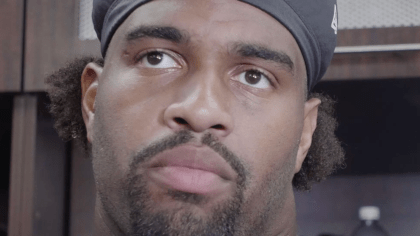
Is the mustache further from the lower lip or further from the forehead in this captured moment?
the forehead

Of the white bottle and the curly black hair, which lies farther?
the white bottle

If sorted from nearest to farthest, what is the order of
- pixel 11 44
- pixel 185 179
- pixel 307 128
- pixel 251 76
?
pixel 185 179, pixel 251 76, pixel 307 128, pixel 11 44

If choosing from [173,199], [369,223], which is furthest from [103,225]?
[369,223]

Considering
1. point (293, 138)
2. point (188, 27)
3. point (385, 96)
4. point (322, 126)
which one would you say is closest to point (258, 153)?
point (293, 138)

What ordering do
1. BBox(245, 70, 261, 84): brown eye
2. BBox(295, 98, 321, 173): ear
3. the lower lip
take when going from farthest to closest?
BBox(295, 98, 321, 173): ear → BBox(245, 70, 261, 84): brown eye → the lower lip

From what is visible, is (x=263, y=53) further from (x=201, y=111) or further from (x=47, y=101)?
(x=47, y=101)

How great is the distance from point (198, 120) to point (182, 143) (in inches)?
1.4

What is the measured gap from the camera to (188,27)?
23.7 inches

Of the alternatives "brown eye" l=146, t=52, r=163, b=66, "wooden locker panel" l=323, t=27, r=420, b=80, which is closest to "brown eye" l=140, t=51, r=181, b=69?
"brown eye" l=146, t=52, r=163, b=66

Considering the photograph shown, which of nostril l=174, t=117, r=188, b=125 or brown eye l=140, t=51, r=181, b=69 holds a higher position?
brown eye l=140, t=51, r=181, b=69

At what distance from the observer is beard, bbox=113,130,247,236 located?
1.78 feet

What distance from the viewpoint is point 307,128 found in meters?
0.77

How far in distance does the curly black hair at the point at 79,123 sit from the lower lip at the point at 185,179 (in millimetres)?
370

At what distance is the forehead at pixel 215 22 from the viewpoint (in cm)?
60
